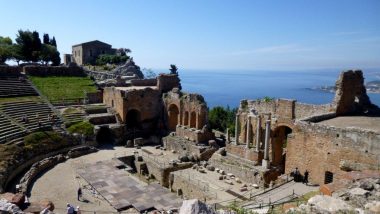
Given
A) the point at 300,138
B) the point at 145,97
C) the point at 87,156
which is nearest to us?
the point at 300,138

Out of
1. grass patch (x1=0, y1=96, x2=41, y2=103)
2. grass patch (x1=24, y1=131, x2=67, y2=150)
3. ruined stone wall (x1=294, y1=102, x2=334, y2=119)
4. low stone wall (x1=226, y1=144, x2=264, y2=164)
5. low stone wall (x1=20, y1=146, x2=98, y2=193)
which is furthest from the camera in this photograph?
grass patch (x1=0, y1=96, x2=41, y2=103)

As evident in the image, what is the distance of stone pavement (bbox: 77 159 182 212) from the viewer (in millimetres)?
19688

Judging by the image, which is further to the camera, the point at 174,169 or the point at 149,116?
the point at 149,116

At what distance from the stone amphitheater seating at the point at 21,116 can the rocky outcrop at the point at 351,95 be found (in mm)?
23430

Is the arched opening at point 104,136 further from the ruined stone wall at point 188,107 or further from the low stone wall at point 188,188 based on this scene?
the low stone wall at point 188,188

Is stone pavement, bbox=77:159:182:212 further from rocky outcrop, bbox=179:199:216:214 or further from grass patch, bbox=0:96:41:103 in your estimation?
rocky outcrop, bbox=179:199:216:214

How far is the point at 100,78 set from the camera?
5022cm

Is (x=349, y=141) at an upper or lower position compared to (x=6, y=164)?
upper

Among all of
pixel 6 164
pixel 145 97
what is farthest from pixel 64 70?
pixel 6 164

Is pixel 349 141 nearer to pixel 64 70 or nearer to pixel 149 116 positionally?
pixel 149 116

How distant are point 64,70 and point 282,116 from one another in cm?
3334

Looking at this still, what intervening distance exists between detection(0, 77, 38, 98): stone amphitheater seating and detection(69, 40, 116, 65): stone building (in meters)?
23.6

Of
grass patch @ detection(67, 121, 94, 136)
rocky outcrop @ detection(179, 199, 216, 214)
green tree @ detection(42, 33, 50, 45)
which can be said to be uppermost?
green tree @ detection(42, 33, 50, 45)

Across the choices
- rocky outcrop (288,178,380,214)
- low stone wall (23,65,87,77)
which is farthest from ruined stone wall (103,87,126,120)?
rocky outcrop (288,178,380,214)
